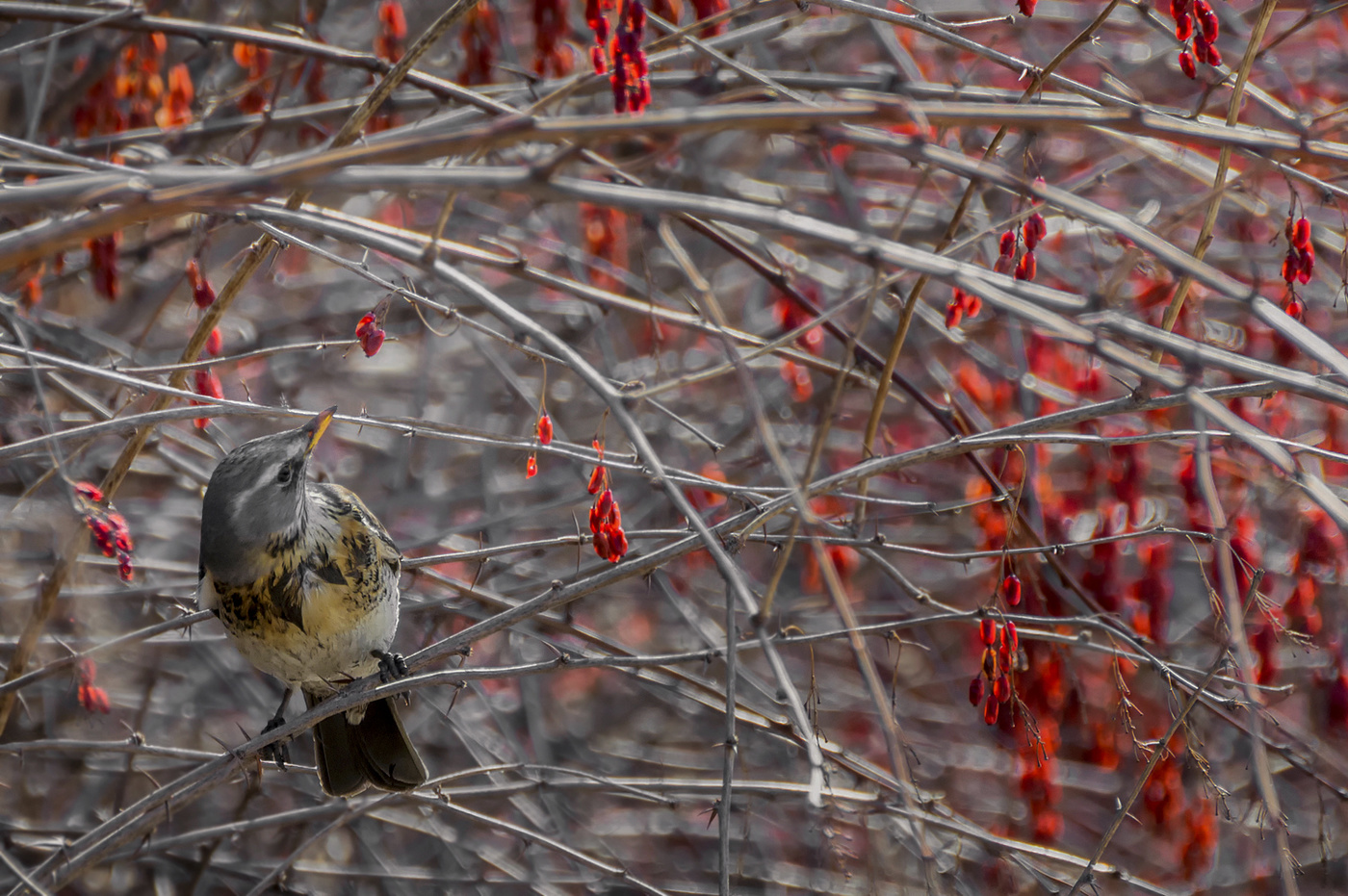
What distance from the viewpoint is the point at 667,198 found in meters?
1.69

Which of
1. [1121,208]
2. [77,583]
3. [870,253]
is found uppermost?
[870,253]

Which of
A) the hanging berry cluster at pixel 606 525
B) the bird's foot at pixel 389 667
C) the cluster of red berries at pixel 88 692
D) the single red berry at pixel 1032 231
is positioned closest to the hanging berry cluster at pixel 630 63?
the hanging berry cluster at pixel 606 525

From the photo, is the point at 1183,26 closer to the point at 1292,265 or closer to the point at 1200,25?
the point at 1200,25

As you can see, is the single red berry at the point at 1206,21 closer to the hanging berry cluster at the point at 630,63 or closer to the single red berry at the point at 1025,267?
the single red berry at the point at 1025,267

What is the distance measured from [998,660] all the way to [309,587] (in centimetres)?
231

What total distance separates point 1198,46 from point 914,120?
1.62 m

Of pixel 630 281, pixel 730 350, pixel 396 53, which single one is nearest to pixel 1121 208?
pixel 630 281

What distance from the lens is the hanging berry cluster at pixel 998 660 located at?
123 inches

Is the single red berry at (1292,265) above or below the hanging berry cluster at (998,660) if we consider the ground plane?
above

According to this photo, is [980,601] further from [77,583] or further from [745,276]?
[77,583]

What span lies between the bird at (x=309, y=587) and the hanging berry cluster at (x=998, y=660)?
193cm

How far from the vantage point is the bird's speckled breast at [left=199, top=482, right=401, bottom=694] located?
4031 mm

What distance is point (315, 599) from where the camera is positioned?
4.05 m

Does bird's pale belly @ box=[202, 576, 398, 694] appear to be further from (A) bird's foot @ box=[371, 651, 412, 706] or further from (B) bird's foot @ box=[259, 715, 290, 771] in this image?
(B) bird's foot @ box=[259, 715, 290, 771]
